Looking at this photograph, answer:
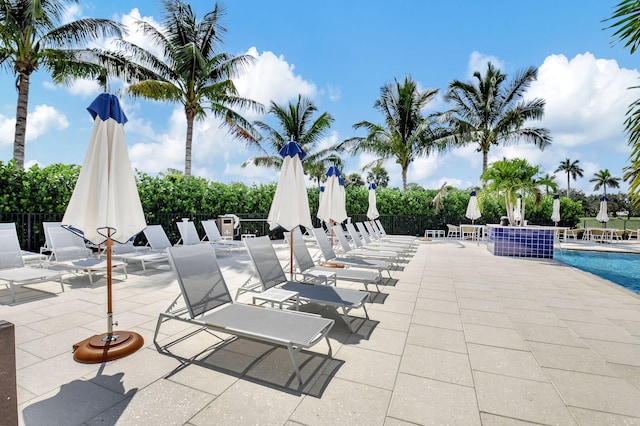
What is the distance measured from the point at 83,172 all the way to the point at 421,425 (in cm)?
396

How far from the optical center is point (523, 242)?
38.1 feet

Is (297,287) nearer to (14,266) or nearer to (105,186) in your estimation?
(105,186)

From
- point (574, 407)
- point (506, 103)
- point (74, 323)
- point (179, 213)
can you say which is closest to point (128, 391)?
point (74, 323)

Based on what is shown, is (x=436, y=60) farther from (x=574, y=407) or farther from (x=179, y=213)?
(x=574, y=407)

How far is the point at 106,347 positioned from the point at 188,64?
14027mm

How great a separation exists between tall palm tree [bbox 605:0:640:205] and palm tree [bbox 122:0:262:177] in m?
14.0

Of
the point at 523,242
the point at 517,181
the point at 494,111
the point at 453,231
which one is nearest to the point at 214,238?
the point at 523,242

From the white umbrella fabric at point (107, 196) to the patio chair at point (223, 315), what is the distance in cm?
50

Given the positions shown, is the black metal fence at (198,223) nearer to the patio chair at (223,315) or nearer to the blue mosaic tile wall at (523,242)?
the patio chair at (223,315)

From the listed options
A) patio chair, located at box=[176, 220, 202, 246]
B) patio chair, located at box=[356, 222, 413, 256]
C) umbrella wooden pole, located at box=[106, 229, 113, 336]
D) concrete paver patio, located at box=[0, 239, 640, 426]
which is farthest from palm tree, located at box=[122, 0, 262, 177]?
umbrella wooden pole, located at box=[106, 229, 113, 336]

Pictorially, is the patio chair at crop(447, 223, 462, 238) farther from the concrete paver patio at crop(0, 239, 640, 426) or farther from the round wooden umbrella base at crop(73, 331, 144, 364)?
the round wooden umbrella base at crop(73, 331, 144, 364)

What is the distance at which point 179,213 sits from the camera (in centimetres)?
1216

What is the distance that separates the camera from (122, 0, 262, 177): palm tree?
46.9 ft

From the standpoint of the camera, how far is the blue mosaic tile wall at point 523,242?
1131 centimetres
